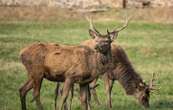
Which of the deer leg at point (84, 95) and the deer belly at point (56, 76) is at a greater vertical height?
the deer belly at point (56, 76)

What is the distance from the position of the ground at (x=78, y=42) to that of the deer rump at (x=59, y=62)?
1310 millimetres

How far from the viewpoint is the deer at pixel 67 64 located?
14.3m

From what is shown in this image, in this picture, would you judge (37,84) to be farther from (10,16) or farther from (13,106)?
(10,16)

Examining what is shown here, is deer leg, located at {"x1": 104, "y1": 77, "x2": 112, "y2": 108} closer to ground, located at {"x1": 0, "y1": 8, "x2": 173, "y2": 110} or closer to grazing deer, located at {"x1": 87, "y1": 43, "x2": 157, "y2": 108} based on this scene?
grazing deer, located at {"x1": 87, "y1": 43, "x2": 157, "y2": 108}

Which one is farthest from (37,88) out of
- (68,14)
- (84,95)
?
(68,14)

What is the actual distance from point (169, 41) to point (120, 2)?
10404 millimetres


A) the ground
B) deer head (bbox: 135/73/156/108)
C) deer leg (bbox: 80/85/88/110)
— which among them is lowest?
the ground

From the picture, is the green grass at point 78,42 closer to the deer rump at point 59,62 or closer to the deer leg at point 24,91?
the deer leg at point 24,91

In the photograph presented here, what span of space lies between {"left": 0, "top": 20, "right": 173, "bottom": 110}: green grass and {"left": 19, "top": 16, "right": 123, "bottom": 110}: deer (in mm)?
1245

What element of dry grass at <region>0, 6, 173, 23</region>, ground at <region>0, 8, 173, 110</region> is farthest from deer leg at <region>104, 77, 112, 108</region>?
dry grass at <region>0, 6, 173, 23</region>

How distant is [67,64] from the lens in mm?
14438

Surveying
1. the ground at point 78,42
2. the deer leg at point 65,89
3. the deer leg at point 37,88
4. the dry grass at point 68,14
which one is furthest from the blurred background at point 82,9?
the deer leg at point 65,89

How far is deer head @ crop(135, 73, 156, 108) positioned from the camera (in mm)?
17166

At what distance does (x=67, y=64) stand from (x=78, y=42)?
14.0 metres
